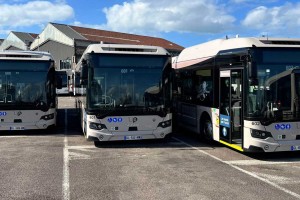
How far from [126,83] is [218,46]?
3028mm

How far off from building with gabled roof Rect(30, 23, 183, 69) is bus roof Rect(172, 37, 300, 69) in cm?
5274

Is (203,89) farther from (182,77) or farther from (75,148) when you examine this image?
(75,148)

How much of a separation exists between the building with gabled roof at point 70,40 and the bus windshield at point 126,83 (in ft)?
182

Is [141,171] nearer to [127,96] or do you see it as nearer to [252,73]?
[127,96]

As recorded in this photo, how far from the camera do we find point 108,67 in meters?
11.1

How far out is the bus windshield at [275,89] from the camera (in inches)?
363

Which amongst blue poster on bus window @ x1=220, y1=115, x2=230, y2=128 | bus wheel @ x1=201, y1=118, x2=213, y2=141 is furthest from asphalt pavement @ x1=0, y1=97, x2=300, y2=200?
blue poster on bus window @ x1=220, y1=115, x2=230, y2=128

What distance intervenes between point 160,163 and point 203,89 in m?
3.89

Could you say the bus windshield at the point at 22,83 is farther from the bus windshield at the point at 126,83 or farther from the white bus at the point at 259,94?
the white bus at the point at 259,94

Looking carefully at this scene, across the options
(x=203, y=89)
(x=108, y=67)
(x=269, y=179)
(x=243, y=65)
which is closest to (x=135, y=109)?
(x=108, y=67)

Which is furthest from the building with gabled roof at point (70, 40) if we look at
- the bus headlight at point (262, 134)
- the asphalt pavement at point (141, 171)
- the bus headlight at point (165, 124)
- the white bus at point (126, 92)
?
the bus headlight at point (262, 134)

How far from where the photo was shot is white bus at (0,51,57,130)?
526 inches

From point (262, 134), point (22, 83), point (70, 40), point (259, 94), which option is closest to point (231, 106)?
point (259, 94)

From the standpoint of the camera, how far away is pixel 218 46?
37.9 ft
